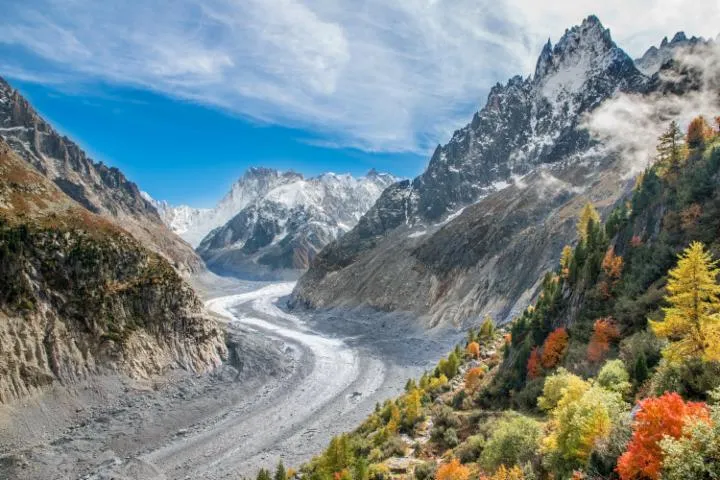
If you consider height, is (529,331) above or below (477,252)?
below

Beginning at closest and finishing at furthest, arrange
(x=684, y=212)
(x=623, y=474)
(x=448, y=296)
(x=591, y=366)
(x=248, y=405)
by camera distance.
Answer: (x=623, y=474) → (x=591, y=366) → (x=684, y=212) → (x=248, y=405) → (x=448, y=296)

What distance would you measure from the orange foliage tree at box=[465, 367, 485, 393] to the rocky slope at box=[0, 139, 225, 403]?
45.3m

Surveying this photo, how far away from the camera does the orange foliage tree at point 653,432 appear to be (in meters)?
15.8

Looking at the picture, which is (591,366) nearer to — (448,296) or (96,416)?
(96,416)

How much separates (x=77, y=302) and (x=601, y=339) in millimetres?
66605

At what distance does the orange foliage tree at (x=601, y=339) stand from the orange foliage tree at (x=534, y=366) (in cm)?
602

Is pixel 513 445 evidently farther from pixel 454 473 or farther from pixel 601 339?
pixel 601 339

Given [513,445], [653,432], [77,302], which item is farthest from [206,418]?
[653,432]

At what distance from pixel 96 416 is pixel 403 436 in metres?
39.1

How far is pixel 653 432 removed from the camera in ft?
53.6

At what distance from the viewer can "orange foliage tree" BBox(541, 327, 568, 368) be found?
44438mm

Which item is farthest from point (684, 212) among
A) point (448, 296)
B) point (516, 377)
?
point (448, 296)

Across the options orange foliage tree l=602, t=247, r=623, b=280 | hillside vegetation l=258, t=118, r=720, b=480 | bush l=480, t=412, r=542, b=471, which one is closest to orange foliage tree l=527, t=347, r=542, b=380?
hillside vegetation l=258, t=118, r=720, b=480

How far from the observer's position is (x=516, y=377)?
156 feet
